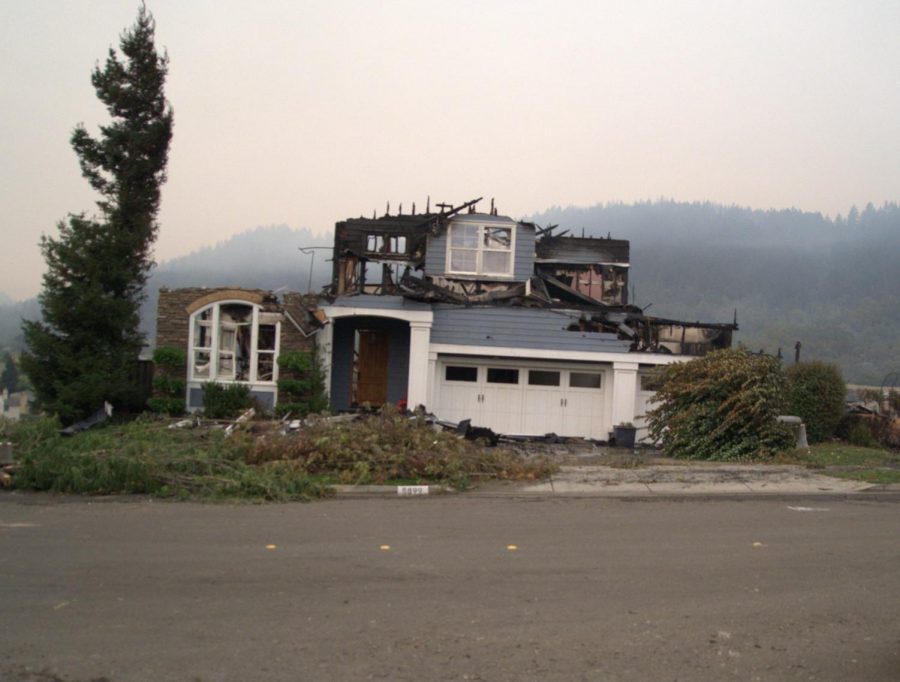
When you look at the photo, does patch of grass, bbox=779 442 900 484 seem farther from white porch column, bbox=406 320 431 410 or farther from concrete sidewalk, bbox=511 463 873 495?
white porch column, bbox=406 320 431 410

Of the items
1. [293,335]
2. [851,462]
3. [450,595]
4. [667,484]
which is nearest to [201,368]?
[293,335]

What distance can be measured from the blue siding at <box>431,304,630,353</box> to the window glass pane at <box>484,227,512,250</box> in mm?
2332

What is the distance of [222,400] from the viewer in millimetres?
18484

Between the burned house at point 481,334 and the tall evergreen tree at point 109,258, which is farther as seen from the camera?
the burned house at point 481,334

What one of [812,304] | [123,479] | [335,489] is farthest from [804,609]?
[812,304]

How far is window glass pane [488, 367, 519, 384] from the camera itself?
2144 cm

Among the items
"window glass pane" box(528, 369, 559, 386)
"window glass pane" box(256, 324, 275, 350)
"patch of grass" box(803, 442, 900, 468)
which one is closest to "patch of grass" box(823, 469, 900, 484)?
"patch of grass" box(803, 442, 900, 468)

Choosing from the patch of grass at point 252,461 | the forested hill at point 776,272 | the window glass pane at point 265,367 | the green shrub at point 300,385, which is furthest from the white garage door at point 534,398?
the forested hill at point 776,272

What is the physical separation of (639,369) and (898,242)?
6010 cm

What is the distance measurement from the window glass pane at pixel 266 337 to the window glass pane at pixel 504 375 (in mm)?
5657

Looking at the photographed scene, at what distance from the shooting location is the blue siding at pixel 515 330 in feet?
67.4

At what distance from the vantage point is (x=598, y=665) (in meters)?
5.24

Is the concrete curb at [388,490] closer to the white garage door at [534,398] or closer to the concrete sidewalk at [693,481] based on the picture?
the concrete sidewalk at [693,481]

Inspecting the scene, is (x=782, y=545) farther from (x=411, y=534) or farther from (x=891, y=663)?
(x=411, y=534)
